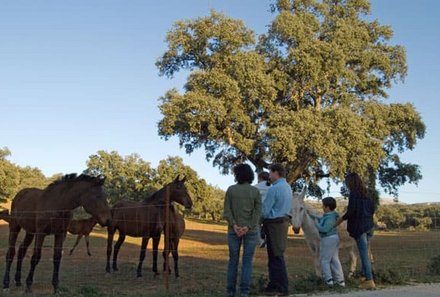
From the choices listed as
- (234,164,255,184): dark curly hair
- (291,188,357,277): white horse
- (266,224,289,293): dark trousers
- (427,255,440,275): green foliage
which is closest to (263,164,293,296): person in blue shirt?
(266,224,289,293): dark trousers

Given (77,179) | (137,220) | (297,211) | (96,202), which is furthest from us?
(137,220)

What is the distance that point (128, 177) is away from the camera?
61.8 metres

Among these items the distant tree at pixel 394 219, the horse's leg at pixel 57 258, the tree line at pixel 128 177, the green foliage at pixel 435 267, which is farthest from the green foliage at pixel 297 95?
the tree line at pixel 128 177

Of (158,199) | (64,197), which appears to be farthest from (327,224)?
(64,197)

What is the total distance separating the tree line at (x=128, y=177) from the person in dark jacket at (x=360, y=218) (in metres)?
44.4

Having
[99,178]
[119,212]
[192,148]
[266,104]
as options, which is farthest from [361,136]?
[99,178]

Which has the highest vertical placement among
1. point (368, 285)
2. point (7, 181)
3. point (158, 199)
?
point (7, 181)

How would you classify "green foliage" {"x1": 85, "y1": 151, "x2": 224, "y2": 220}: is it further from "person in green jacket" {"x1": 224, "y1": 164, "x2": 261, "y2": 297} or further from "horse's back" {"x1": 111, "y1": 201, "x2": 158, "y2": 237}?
"person in green jacket" {"x1": 224, "y1": 164, "x2": 261, "y2": 297}

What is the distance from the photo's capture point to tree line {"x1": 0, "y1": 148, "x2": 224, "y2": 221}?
2127 inches

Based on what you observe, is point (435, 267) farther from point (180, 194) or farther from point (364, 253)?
point (180, 194)

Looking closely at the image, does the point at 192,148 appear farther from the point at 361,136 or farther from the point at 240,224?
the point at 240,224

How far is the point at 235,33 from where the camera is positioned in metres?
26.4

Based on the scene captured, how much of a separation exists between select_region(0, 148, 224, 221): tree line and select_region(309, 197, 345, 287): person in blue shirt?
44202 mm

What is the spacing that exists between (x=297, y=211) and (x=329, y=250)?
3.23ft
